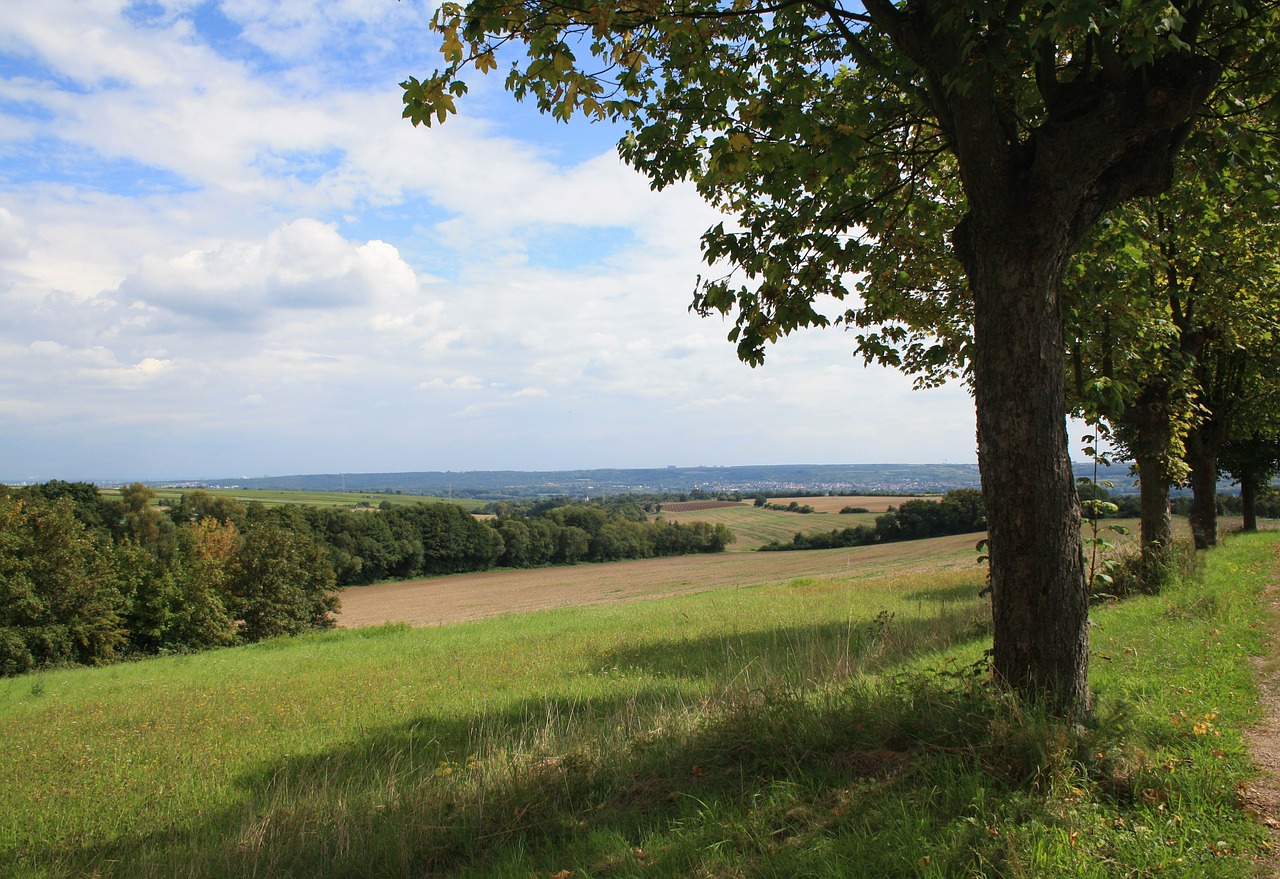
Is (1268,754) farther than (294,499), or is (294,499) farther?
(294,499)

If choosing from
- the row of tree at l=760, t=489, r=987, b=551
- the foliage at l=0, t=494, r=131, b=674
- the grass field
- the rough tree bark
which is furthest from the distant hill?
the foliage at l=0, t=494, r=131, b=674

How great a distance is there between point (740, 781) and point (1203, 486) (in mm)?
20060

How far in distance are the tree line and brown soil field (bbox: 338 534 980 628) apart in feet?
12.5

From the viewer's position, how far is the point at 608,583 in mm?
54125

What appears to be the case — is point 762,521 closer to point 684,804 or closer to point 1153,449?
point 1153,449

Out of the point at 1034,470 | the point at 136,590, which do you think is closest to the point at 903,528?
the point at 136,590

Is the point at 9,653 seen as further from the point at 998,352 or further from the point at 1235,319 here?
the point at 1235,319

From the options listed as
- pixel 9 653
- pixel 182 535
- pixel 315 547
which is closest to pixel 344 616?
pixel 315 547

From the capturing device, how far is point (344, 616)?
48719 mm

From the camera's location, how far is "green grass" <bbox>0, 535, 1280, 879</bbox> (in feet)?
11.6

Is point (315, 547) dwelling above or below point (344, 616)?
above

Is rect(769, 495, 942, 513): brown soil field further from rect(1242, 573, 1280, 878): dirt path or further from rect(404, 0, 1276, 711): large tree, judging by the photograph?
rect(404, 0, 1276, 711): large tree

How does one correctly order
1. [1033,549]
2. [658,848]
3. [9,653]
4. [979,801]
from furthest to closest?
[9,653] < [1033,549] < [658,848] < [979,801]

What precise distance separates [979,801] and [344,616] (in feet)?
167
